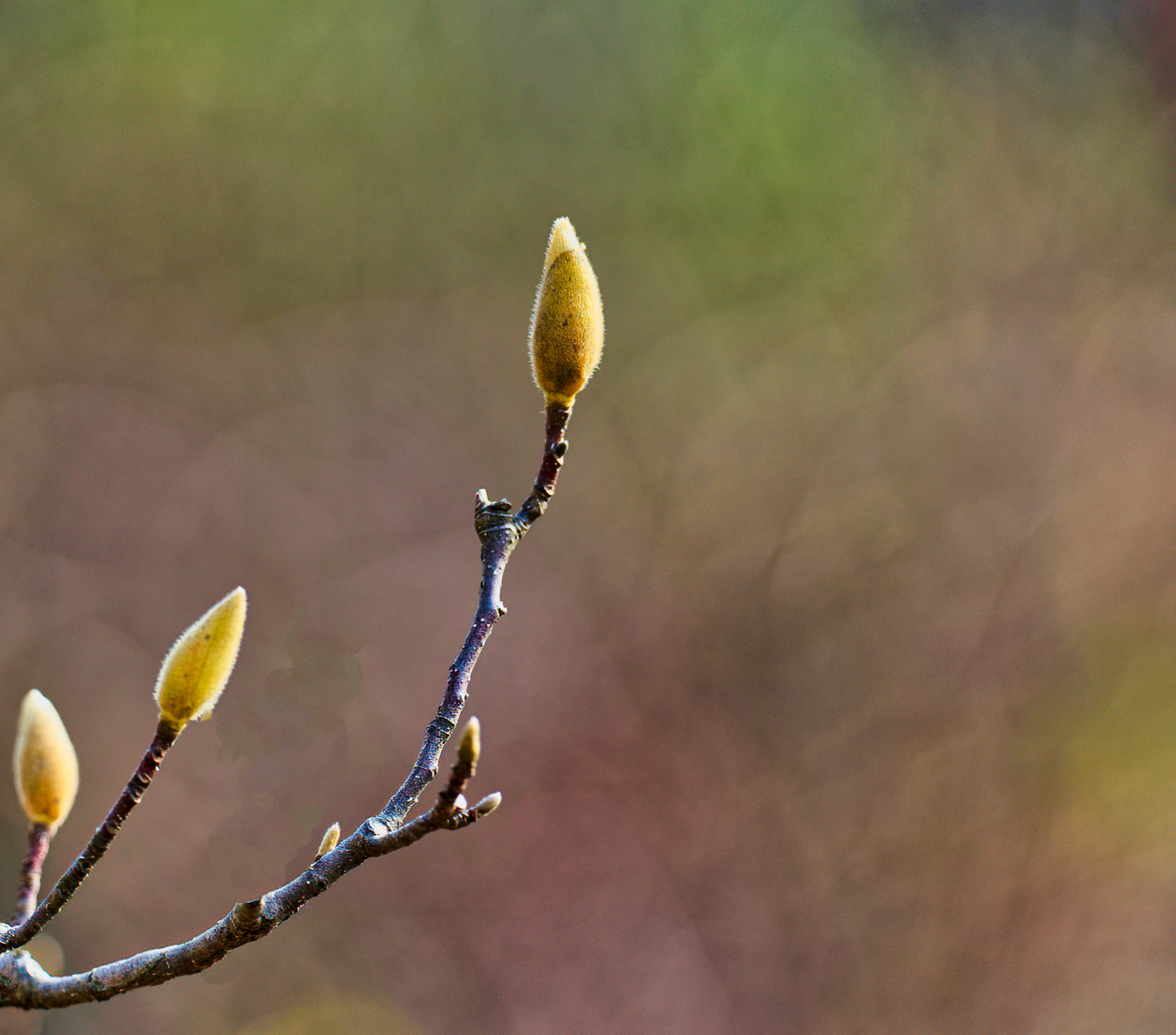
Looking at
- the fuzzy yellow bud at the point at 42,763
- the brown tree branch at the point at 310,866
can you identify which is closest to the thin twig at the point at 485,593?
the brown tree branch at the point at 310,866

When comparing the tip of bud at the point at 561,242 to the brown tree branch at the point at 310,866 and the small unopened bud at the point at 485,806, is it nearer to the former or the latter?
the brown tree branch at the point at 310,866

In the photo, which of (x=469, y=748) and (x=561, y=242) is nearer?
(x=469, y=748)

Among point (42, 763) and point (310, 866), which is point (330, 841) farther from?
point (42, 763)

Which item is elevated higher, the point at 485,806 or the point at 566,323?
the point at 566,323

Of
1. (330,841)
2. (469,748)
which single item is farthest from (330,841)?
(469,748)

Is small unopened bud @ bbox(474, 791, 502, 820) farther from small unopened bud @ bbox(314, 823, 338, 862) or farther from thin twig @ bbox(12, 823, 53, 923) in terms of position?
thin twig @ bbox(12, 823, 53, 923)

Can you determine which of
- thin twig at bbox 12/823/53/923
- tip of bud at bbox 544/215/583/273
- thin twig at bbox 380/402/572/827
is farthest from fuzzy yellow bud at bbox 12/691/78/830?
tip of bud at bbox 544/215/583/273
